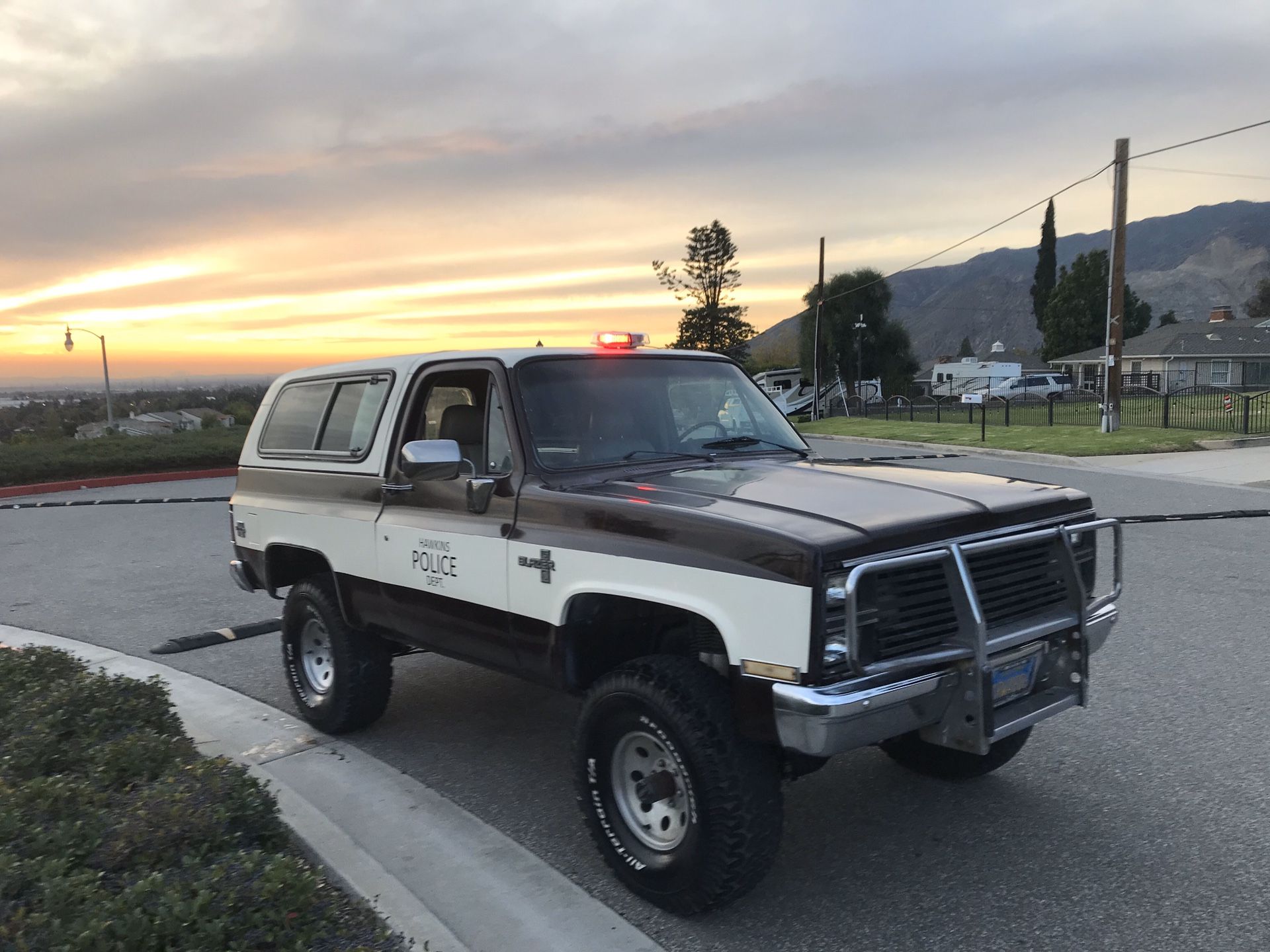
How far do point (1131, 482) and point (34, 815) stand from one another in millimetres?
15577

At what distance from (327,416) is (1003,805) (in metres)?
3.92

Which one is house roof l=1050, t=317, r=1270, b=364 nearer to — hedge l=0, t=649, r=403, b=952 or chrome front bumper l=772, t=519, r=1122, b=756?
chrome front bumper l=772, t=519, r=1122, b=756

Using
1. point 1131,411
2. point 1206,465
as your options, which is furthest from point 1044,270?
point 1206,465

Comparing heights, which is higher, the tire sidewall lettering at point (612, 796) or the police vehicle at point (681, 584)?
the police vehicle at point (681, 584)

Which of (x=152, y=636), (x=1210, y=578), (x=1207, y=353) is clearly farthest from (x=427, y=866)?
(x=1207, y=353)

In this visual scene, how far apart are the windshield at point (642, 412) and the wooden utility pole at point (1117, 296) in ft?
72.9

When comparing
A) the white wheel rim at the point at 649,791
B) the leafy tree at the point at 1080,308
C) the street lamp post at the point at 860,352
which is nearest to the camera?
the white wheel rim at the point at 649,791

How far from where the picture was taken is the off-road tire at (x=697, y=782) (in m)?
3.15

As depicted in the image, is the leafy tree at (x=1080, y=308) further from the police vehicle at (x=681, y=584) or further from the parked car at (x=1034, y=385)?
the police vehicle at (x=681, y=584)

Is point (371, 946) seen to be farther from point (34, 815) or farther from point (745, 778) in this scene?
point (34, 815)

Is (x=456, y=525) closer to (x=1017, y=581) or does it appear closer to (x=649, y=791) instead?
(x=649, y=791)

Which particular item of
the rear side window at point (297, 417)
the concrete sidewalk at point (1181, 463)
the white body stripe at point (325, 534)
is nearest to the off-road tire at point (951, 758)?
the white body stripe at point (325, 534)

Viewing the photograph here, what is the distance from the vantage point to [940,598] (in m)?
3.27

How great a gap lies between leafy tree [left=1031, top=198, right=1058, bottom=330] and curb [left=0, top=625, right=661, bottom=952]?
105 meters
